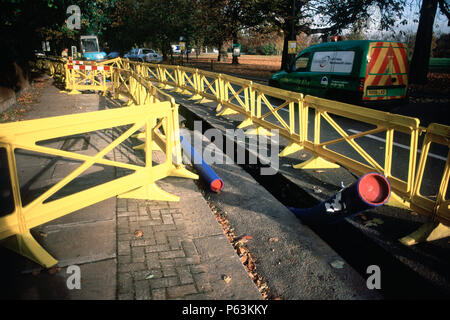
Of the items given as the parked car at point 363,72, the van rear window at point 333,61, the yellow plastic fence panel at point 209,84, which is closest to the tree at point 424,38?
the parked car at point 363,72

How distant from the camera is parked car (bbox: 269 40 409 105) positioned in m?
8.30

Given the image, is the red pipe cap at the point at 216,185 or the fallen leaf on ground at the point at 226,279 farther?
the red pipe cap at the point at 216,185

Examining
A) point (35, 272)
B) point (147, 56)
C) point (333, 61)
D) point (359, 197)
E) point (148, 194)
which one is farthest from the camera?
point (147, 56)

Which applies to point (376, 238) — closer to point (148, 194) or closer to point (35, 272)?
point (148, 194)

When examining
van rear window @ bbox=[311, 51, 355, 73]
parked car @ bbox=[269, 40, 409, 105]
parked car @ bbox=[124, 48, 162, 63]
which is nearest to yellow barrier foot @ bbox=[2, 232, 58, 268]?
parked car @ bbox=[269, 40, 409, 105]

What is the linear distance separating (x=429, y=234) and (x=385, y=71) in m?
6.58

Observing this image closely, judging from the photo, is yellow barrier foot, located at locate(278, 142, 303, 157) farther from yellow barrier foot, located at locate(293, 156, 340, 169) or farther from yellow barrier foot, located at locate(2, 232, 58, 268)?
yellow barrier foot, located at locate(2, 232, 58, 268)

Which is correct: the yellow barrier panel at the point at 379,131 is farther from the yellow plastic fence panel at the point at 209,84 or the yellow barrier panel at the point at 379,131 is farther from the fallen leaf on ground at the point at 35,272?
the yellow plastic fence panel at the point at 209,84

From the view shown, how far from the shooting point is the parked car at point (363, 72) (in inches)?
327

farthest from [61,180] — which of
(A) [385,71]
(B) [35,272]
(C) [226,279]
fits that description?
(A) [385,71]

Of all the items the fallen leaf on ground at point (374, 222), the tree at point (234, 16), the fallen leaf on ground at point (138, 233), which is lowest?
the fallen leaf on ground at point (374, 222)

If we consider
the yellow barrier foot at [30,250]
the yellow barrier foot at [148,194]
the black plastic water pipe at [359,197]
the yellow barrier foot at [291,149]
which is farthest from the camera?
the yellow barrier foot at [291,149]

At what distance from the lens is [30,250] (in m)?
2.78
